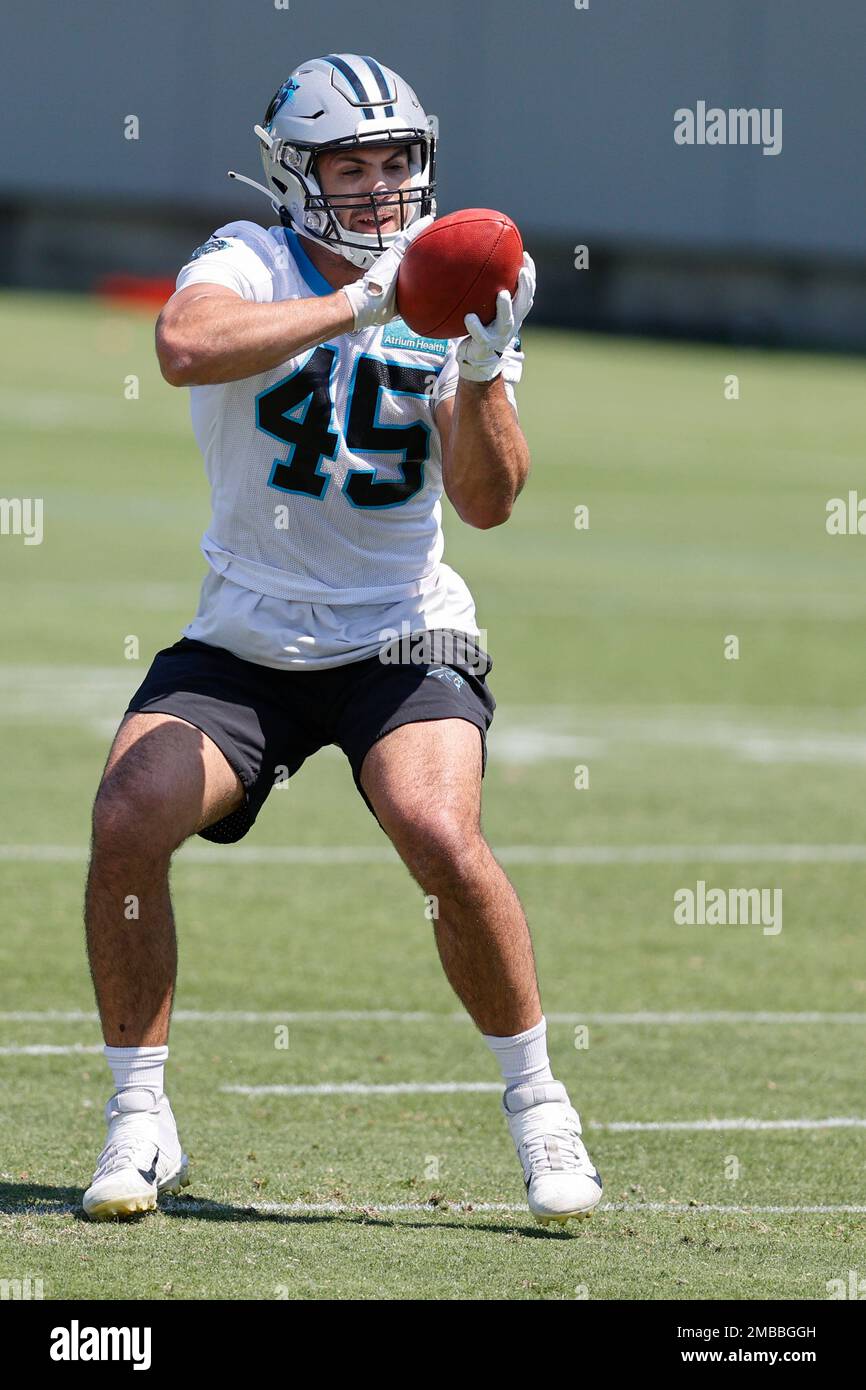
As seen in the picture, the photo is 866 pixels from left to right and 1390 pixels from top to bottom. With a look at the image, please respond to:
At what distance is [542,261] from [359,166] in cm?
3773

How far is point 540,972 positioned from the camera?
702 centimetres

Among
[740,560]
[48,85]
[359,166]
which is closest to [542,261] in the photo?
[48,85]

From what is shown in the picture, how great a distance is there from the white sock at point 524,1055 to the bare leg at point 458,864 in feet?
0.07

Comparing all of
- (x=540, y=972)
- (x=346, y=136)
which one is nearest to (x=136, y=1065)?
(x=346, y=136)

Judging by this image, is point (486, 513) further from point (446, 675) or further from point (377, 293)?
point (377, 293)

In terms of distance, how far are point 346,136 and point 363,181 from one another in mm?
106

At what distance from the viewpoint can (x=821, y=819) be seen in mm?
9453

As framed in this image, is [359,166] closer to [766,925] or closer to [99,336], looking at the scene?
[766,925]

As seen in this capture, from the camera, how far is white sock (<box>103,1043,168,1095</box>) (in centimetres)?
462

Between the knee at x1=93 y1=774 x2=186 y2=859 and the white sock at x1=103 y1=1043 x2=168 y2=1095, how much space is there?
46cm

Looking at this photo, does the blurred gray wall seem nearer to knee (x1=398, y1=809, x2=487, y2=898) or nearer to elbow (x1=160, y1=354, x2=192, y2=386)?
elbow (x1=160, y1=354, x2=192, y2=386)
